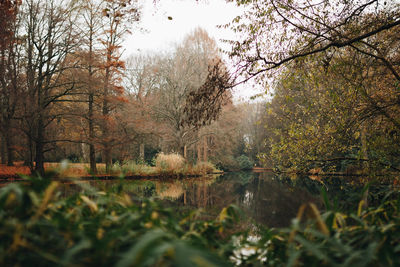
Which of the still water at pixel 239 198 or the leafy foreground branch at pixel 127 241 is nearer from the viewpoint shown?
the leafy foreground branch at pixel 127 241

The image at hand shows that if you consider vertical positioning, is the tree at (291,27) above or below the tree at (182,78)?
below

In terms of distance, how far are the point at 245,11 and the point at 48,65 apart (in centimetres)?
1026

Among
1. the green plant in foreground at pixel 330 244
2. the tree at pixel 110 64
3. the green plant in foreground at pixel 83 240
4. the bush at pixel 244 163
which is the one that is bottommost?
the bush at pixel 244 163

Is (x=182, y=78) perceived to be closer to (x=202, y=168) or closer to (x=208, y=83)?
(x=202, y=168)

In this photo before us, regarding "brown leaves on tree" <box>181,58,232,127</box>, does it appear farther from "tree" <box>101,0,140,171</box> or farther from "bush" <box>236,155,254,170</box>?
"bush" <box>236,155,254,170</box>

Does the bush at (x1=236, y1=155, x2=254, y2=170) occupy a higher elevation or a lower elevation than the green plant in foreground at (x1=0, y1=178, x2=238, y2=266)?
lower

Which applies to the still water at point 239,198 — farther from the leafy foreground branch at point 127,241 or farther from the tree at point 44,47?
the tree at point 44,47

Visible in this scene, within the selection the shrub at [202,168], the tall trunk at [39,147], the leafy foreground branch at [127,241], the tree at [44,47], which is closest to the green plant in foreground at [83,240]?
the leafy foreground branch at [127,241]

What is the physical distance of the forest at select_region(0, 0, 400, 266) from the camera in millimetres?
737

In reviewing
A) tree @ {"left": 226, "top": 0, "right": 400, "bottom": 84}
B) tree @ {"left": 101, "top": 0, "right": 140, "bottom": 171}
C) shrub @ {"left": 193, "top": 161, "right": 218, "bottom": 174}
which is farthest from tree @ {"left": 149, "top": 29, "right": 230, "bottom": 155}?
tree @ {"left": 226, "top": 0, "right": 400, "bottom": 84}

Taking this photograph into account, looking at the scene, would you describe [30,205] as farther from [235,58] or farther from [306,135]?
[306,135]

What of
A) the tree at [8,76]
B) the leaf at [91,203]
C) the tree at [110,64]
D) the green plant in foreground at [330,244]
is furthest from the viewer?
the tree at [110,64]

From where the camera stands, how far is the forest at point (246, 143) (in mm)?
737

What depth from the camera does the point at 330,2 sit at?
3.55m
